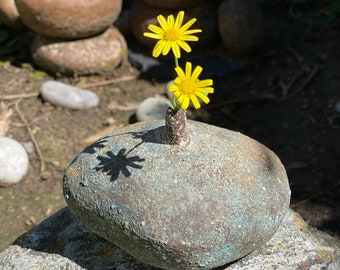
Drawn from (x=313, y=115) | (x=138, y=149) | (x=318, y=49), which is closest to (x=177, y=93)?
(x=138, y=149)

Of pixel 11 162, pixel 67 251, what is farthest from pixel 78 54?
pixel 67 251

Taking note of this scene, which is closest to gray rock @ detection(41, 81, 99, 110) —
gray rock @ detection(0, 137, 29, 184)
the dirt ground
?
the dirt ground

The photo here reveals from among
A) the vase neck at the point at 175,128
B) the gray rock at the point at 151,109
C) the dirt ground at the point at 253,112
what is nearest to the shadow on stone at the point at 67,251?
the vase neck at the point at 175,128

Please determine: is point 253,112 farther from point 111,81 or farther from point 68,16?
point 68,16

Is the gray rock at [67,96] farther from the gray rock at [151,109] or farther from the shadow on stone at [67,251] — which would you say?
the shadow on stone at [67,251]

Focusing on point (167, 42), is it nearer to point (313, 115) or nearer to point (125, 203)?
point (125, 203)

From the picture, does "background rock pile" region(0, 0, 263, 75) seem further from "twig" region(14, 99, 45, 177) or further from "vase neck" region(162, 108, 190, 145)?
"vase neck" region(162, 108, 190, 145)

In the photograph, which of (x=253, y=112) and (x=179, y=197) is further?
(x=253, y=112)
